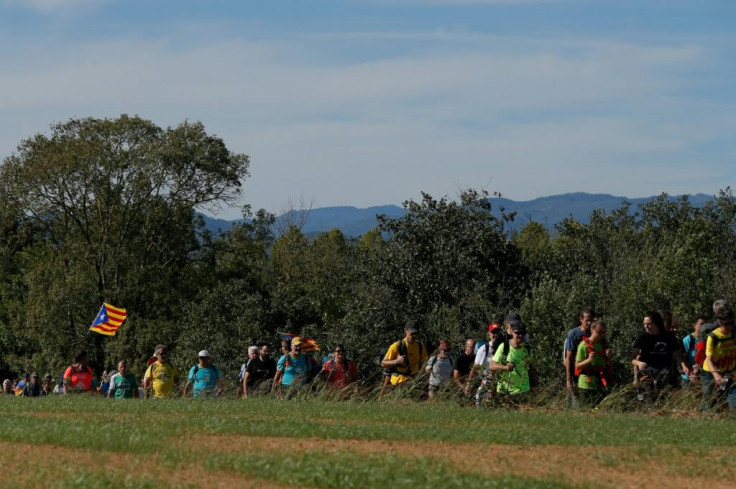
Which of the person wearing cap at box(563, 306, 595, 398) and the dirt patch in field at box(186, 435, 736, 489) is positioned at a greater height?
the person wearing cap at box(563, 306, 595, 398)

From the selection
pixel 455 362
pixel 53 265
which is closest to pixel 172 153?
pixel 53 265

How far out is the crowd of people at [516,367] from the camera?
51.1 feet

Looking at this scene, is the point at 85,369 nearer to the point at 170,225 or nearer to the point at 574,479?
the point at 574,479

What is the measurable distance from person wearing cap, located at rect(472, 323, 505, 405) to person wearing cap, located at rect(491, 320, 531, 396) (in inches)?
8.1

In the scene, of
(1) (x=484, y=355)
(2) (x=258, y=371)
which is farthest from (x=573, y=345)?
(2) (x=258, y=371)

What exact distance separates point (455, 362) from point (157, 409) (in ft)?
18.2

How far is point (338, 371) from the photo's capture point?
2042 centimetres

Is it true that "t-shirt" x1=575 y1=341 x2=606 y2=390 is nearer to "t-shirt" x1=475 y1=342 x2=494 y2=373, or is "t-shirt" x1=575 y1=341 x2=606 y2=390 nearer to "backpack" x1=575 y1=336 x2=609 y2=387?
"backpack" x1=575 y1=336 x2=609 y2=387

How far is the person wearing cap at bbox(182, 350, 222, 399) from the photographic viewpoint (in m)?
20.6

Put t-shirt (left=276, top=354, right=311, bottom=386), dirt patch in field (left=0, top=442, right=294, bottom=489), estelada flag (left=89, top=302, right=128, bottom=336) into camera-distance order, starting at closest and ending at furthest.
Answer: dirt patch in field (left=0, top=442, right=294, bottom=489)
t-shirt (left=276, top=354, right=311, bottom=386)
estelada flag (left=89, top=302, right=128, bottom=336)

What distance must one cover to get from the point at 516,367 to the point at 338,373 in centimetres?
468

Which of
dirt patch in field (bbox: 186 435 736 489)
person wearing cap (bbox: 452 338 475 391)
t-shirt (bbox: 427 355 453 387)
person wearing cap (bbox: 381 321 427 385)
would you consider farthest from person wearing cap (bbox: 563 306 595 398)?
dirt patch in field (bbox: 186 435 736 489)

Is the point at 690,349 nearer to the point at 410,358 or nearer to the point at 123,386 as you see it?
the point at 410,358

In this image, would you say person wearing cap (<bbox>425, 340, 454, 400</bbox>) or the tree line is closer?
person wearing cap (<bbox>425, 340, 454, 400</bbox>)
